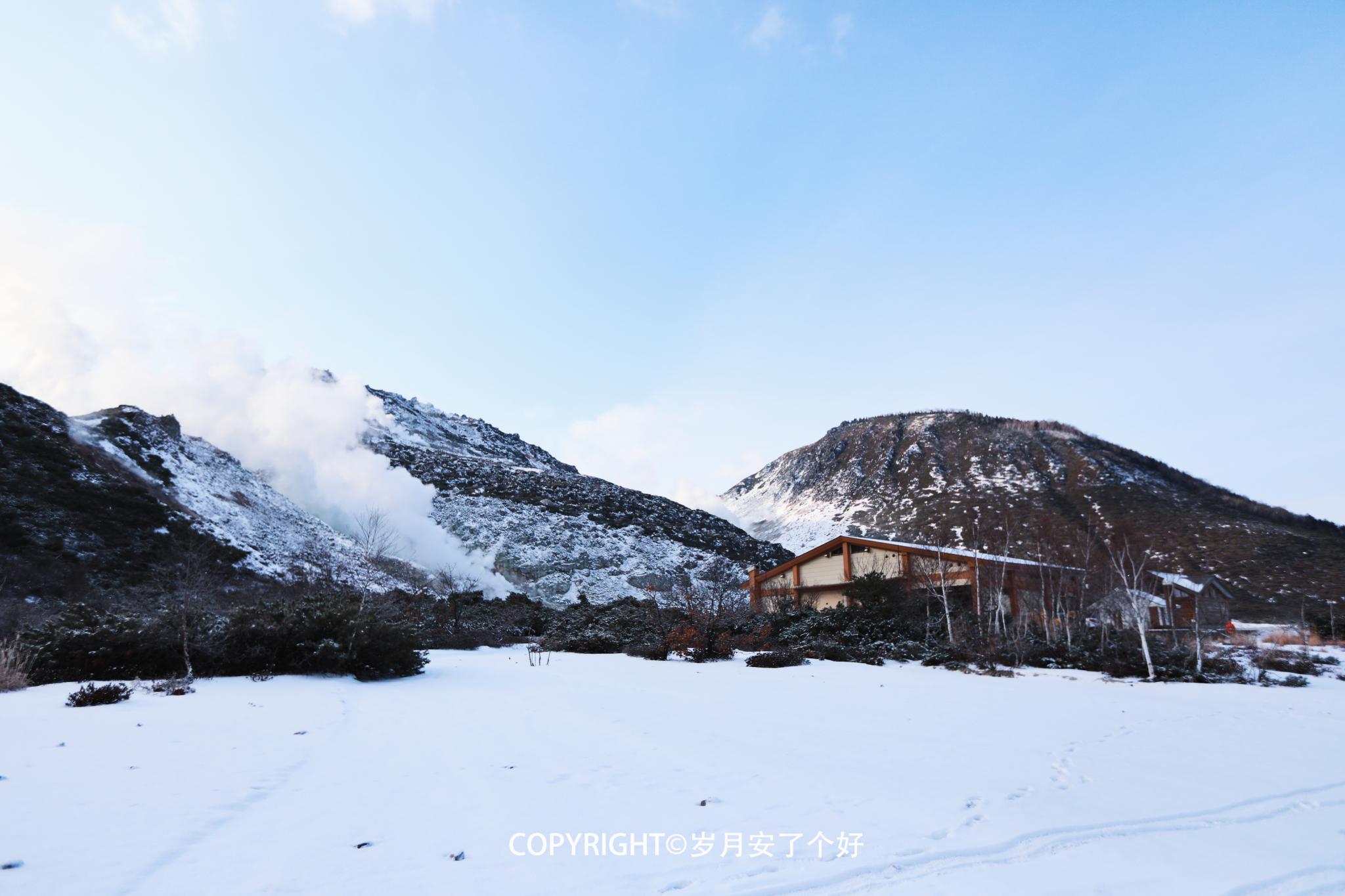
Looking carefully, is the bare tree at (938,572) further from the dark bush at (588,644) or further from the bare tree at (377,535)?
the bare tree at (377,535)

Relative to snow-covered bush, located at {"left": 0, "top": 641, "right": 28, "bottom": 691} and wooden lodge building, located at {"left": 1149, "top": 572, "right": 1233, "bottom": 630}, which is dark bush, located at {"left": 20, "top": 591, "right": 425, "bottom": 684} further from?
wooden lodge building, located at {"left": 1149, "top": 572, "right": 1233, "bottom": 630}

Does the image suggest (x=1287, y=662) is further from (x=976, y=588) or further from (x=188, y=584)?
(x=188, y=584)

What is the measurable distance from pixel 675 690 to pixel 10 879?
798cm

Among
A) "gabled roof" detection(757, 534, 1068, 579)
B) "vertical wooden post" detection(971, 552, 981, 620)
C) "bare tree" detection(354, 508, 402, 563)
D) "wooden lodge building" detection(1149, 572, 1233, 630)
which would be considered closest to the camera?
"vertical wooden post" detection(971, 552, 981, 620)

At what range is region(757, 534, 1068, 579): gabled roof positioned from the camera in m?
21.0

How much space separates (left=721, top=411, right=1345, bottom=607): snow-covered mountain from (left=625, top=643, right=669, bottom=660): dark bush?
31.0 m

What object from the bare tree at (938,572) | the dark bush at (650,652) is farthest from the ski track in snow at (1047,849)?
the bare tree at (938,572)

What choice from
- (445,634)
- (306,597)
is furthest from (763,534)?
(306,597)

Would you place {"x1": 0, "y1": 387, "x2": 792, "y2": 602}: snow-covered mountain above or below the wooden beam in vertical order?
above

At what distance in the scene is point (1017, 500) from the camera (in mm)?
74188

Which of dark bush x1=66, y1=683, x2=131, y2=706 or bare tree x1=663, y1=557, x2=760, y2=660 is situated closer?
dark bush x1=66, y1=683, x2=131, y2=706

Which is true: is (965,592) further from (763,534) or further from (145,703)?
(763,534)

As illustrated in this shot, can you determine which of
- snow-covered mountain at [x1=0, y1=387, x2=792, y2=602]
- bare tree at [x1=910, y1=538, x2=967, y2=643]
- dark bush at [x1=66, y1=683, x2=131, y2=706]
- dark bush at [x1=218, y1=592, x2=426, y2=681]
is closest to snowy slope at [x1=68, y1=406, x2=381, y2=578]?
snow-covered mountain at [x1=0, y1=387, x2=792, y2=602]

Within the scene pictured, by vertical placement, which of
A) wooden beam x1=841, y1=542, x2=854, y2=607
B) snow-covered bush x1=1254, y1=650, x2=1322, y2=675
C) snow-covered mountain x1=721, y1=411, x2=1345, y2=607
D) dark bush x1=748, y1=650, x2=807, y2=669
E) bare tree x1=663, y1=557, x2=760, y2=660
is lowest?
snow-covered bush x1=1254, y1=650, x2=1322, y2=675
